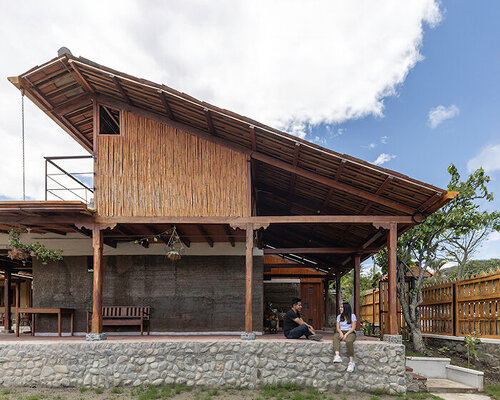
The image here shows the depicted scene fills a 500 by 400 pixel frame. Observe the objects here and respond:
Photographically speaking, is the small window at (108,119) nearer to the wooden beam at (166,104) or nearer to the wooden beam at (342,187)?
the wooden beam at (166,104)

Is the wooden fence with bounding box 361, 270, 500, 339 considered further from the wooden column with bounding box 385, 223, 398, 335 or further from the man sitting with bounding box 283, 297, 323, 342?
the man sitting with bounding box 283, 297, 323, 342

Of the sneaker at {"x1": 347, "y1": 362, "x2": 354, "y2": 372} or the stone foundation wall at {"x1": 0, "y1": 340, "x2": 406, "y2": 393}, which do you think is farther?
the stone foundation wall at {"x1": 0, "y1": 340, "x2": 406, "y2": 393}

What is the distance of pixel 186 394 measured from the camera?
314 inches

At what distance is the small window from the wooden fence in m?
9.31

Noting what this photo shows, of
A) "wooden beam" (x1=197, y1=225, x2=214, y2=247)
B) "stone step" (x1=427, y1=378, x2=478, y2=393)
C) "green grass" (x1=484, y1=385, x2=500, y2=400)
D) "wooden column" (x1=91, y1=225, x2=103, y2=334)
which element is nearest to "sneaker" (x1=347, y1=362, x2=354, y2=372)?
"stone step" (x1=427, y1=378, x2=478, y2=393)

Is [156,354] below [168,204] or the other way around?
below

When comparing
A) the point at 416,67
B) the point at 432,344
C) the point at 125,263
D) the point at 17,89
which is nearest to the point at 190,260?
the point at 125,263

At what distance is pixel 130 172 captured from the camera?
372 inches

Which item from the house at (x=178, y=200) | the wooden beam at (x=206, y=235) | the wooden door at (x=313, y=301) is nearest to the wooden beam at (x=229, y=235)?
the house at (x=178, y=200)

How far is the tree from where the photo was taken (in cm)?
1238

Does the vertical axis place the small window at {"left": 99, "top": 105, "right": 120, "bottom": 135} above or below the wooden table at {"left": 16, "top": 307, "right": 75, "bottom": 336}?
above

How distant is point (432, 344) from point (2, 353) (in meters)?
11.1

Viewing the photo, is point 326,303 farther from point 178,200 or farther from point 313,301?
point 178,200

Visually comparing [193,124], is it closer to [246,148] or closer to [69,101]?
[246,148]
